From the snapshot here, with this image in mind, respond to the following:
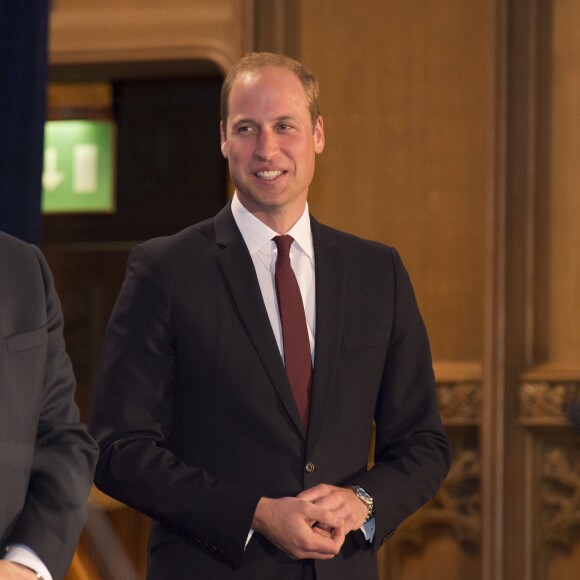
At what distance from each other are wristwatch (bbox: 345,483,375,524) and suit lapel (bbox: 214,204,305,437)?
13 cm

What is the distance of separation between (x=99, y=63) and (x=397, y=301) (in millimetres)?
3072

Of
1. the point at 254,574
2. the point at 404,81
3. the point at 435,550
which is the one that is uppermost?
the point at 404,81

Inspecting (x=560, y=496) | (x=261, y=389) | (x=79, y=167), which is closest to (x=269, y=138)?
(x=261, y=389)

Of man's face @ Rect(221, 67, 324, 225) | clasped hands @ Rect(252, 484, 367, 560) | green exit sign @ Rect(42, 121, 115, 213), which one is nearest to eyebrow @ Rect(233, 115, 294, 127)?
man's face @ Rect(221, 67, 324, 225)

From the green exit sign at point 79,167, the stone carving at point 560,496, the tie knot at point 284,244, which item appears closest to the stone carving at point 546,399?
the stone carving at point 560,496

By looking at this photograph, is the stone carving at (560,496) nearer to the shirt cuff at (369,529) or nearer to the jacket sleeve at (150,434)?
the shirt cuff at (369,529)

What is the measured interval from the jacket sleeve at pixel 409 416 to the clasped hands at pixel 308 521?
0.54 ft

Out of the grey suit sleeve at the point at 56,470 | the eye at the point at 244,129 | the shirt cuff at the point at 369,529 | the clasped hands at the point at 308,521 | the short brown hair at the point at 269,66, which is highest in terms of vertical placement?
the short brown hair at the point at 269,66

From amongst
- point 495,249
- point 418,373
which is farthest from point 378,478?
point 495,249

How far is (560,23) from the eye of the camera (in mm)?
4566

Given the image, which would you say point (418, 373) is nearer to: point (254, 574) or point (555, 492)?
point (254, 574)

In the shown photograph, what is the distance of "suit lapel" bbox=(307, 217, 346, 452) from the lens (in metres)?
2.11

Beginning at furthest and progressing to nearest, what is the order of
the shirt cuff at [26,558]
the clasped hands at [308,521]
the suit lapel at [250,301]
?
the suit lapel at [250,301] < the clasped hands at [308,521] < the shirt cuff at [26,558]

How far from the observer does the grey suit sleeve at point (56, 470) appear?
1.77 meters
